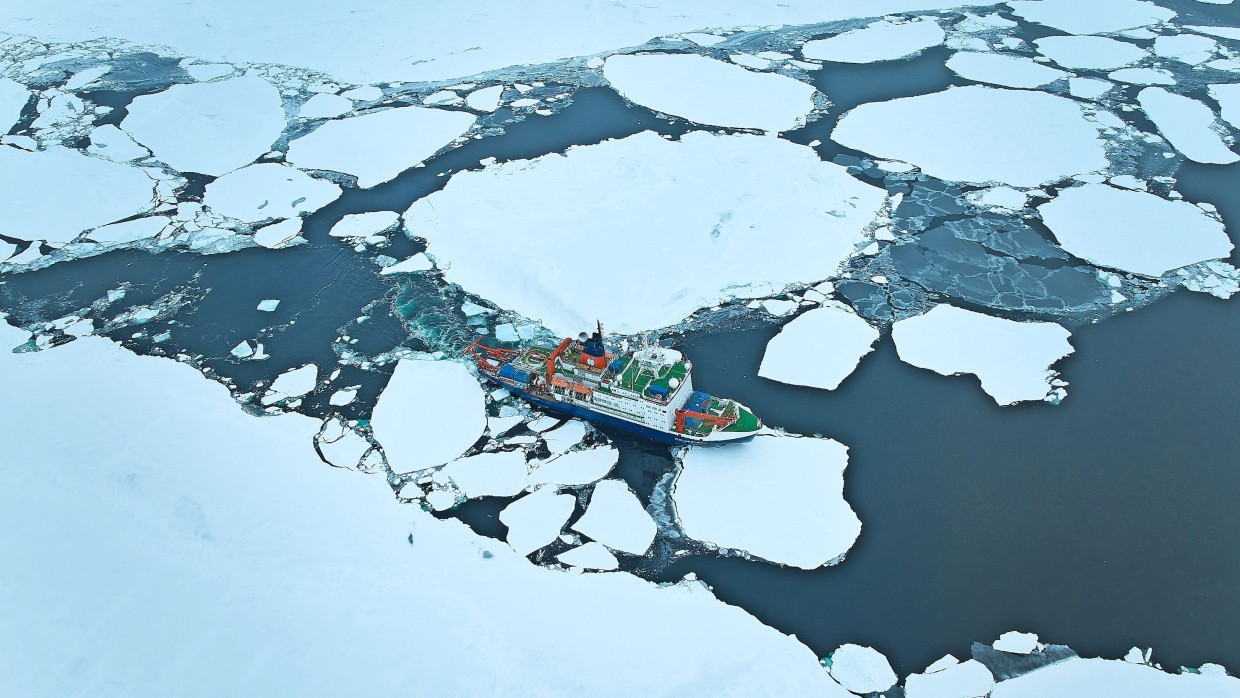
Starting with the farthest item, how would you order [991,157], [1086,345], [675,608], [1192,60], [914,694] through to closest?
[1192,60] < [991,157] < [1086,345] < [675,608] < [914,694]

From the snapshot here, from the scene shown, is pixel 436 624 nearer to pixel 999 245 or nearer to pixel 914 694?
pixel 914 694

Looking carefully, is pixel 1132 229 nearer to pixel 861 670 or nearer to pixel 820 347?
pixel 820 347

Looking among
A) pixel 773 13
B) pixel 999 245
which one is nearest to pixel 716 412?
pixel 999 245

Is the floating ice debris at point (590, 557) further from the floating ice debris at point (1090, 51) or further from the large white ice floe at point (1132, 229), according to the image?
the floating ice debris at point (1090, 51)

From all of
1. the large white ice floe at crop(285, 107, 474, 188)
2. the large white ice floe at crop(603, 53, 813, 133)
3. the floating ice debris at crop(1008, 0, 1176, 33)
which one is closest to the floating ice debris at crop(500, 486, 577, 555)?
the large white ice floe at crop(285, 107, 474, 188)

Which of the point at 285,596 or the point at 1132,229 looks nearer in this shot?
the point at 285,596

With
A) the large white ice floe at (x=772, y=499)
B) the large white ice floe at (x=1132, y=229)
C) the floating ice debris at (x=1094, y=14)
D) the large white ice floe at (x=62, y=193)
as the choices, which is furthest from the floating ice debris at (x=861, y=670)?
the floating ice debris at (x=1094, y=14)

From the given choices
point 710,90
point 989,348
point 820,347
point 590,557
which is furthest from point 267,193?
point 989,348
